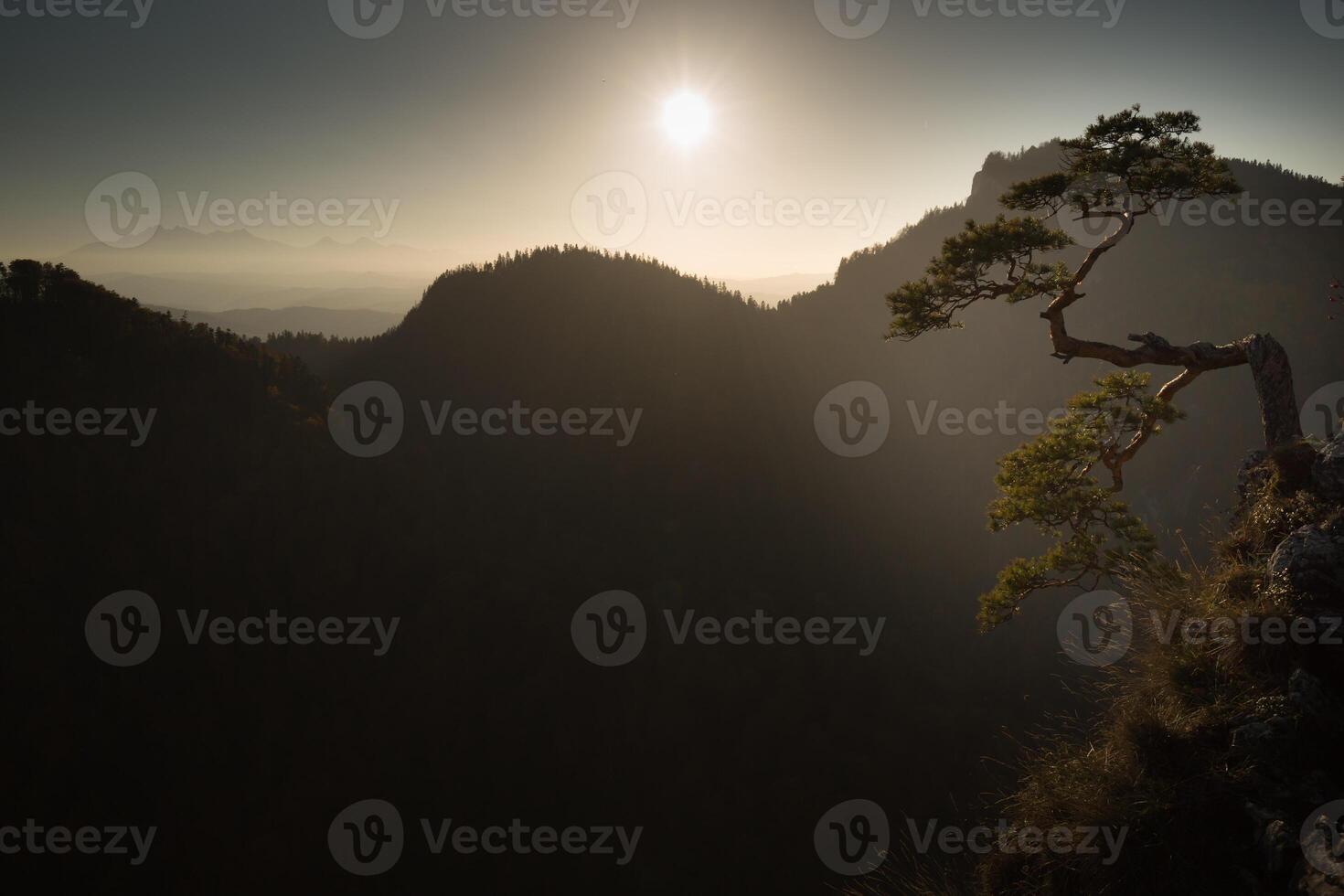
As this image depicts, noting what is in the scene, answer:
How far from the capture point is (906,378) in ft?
430

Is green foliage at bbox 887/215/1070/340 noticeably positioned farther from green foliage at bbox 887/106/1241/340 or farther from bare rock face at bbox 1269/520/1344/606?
bare rock face at bbox 1269/520/1344/606

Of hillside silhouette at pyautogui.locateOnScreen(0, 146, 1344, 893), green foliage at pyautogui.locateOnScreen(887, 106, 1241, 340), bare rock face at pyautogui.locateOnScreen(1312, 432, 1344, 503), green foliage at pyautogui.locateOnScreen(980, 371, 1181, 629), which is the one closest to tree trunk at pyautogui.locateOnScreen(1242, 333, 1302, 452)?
green foliage at pyautogui.locateOnScreen(980, 371, 1181, 629)

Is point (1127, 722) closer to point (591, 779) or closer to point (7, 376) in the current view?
point (591, 779)

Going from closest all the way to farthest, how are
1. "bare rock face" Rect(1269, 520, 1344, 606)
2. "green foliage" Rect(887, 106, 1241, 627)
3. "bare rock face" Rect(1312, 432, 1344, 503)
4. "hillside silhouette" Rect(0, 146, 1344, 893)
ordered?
"bare rock face" Rect(1269, 520, 1344, 606)
"bare rock face" Rect(1312, 432, 1344, 503)
"green foliage" Rect(887, 106, 1241, 627)
"hillside silhouette" Rect(0, 146, 1344, 893)

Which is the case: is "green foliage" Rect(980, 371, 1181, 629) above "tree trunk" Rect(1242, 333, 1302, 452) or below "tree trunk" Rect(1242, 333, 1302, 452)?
below

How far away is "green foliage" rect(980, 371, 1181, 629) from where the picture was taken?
8.47m

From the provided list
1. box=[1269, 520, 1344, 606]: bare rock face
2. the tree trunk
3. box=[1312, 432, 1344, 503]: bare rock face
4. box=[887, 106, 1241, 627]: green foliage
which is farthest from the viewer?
box=[887, 106, 1241, 627]: green foliage

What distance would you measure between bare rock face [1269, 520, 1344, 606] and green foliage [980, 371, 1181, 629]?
6.86 ft

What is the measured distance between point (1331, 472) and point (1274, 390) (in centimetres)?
212

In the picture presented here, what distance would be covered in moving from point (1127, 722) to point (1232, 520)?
3.75 m

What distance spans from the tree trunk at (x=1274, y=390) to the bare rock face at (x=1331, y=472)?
1.17m

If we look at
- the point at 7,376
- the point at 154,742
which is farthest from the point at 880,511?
the point at 7,376

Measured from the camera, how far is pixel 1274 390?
816 cm

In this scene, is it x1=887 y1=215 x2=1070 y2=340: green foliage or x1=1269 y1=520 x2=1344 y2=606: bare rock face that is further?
x1=887 y1=215 x2=1070 y2=340: green foliage
